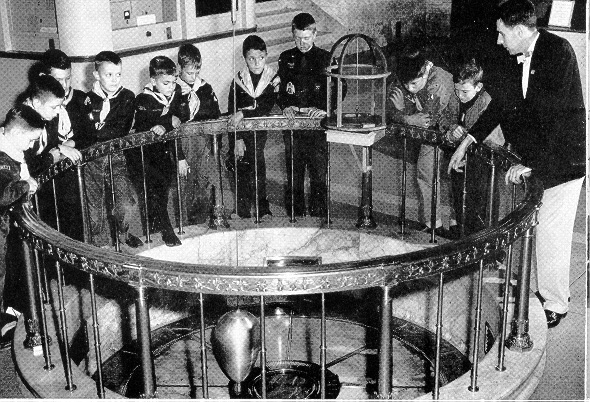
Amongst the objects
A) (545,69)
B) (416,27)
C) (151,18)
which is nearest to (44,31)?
(151,18)

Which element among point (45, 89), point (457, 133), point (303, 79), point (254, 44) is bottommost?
point (457, 133)

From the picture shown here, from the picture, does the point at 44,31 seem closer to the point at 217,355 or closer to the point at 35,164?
the point at 35,164

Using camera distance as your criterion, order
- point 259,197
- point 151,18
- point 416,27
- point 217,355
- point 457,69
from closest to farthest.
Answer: point 217,355
point 457,69
point 259,197
point 151,18
point 416,27

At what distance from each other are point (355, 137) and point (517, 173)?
4.38ft

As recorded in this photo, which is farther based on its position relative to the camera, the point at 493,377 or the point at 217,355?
the point at 493,377

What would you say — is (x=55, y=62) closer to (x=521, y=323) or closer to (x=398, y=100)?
(x=398, y=100)

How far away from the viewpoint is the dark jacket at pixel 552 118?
5.07 m

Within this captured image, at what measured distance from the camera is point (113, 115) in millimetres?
6730

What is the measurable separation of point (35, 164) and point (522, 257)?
11.0 ft

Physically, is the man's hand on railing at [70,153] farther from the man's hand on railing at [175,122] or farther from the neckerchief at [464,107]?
the neckerchief at [464,107]

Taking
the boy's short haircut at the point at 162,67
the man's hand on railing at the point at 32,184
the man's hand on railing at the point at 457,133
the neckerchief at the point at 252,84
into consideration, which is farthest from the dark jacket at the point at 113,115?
the man's hand on railing at the point at 457,133

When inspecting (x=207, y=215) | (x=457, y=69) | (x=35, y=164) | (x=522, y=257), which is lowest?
(x=207, y=215)

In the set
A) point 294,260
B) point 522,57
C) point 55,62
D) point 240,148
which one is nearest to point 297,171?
point 240,148

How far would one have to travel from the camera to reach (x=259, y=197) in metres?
7.38
